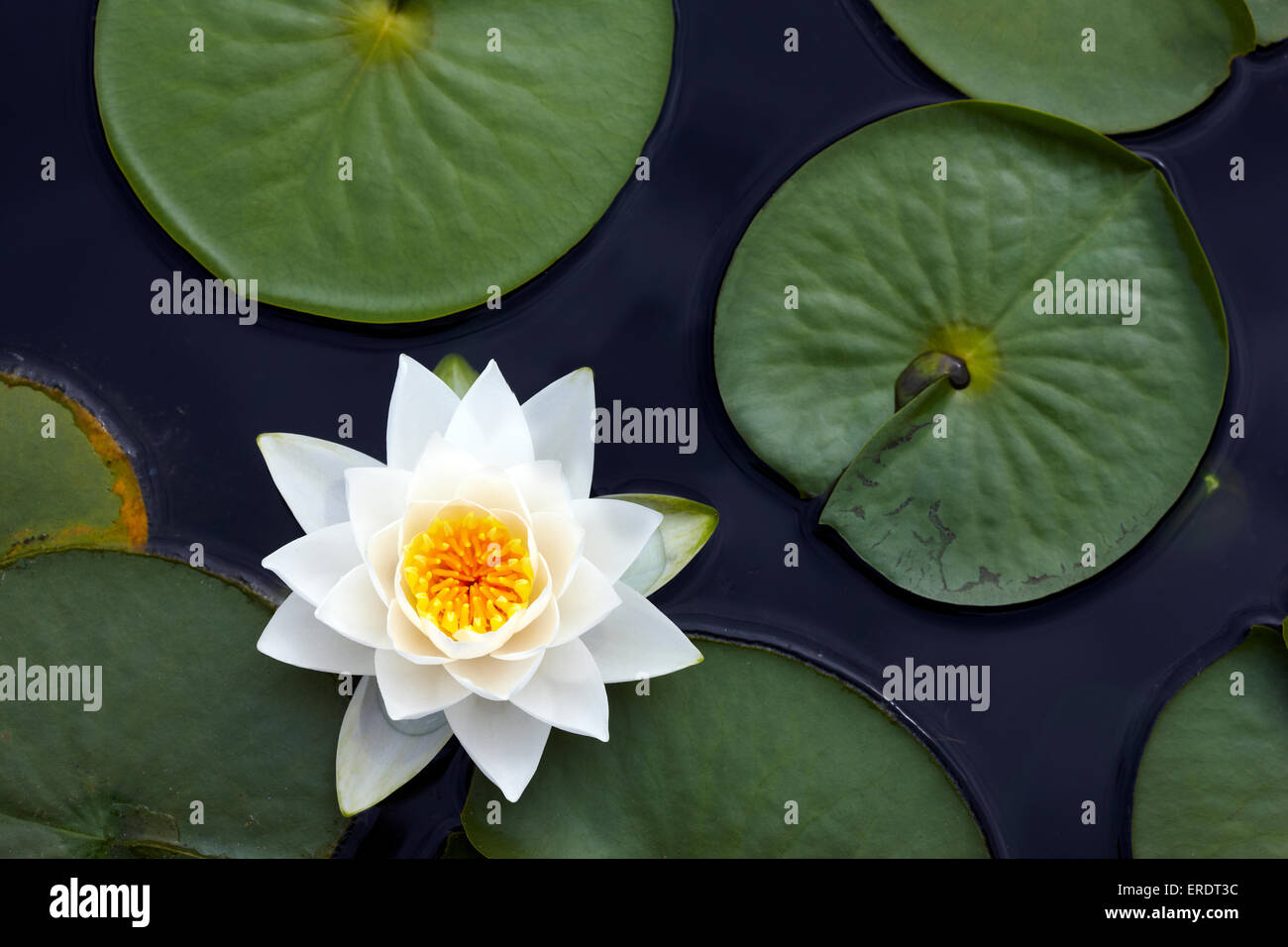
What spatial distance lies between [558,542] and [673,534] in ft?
1.34

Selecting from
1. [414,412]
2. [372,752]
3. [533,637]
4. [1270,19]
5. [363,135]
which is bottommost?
[372,752]

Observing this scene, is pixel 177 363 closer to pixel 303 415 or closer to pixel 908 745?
pixel 303 415

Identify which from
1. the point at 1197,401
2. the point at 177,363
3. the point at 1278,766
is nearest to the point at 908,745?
the point at 1278,766

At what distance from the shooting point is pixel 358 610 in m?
1.72

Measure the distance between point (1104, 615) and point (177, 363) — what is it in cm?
259

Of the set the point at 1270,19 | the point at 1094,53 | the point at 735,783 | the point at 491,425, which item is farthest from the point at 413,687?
the point at 1270,19

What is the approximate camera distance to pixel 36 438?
7.23ft

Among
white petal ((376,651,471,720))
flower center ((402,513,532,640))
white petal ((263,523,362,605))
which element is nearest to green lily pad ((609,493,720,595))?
flower center ((402,513,532,640))

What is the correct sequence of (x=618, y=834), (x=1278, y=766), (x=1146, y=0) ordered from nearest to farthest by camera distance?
(x=618, y=834) < (x=1278, y=766) < (x=1146, y=0)

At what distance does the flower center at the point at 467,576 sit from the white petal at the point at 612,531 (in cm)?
14

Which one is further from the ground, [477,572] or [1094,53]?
[1094,53]

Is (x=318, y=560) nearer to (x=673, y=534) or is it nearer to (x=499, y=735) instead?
(x=499, y=735)

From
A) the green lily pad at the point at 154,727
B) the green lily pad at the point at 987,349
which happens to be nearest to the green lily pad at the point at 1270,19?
the green lily pad at the point at 987,349

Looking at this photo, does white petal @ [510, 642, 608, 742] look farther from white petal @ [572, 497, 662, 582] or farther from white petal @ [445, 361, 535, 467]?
white petal @ [445, 361, 535, 467]
